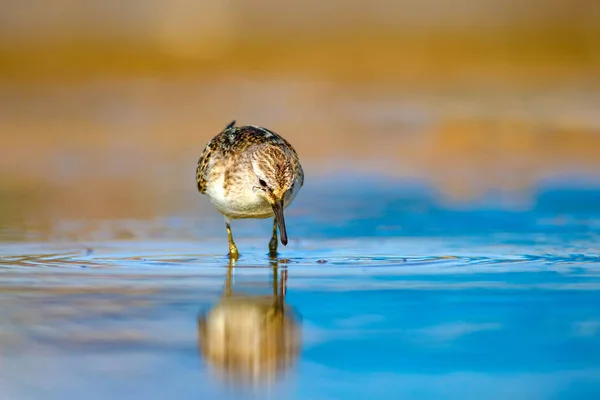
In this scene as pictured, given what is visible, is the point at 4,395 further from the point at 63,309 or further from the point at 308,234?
the point at 308,234

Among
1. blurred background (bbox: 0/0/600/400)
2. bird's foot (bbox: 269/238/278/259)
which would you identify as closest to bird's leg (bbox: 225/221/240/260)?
blurred background (bbox: 0/0/600/400)

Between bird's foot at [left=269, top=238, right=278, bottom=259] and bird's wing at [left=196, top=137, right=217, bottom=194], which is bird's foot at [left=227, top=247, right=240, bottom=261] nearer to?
bird's foot at [left=269, top=238, right=278, bottom=259]

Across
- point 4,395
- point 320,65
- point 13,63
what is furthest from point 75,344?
point 13,63

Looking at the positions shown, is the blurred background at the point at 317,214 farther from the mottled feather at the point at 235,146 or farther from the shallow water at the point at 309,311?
the mottled feather at the point at 235,146

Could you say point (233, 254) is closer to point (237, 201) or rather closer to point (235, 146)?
point (237, 201)

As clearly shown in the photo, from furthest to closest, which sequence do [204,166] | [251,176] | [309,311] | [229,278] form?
[204,166], [251,176], [229,278], [309,311]

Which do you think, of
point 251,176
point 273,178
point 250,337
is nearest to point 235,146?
point 251,176

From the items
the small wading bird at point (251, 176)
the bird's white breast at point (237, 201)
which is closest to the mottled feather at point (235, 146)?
the small wading bird at point (251, 176)
